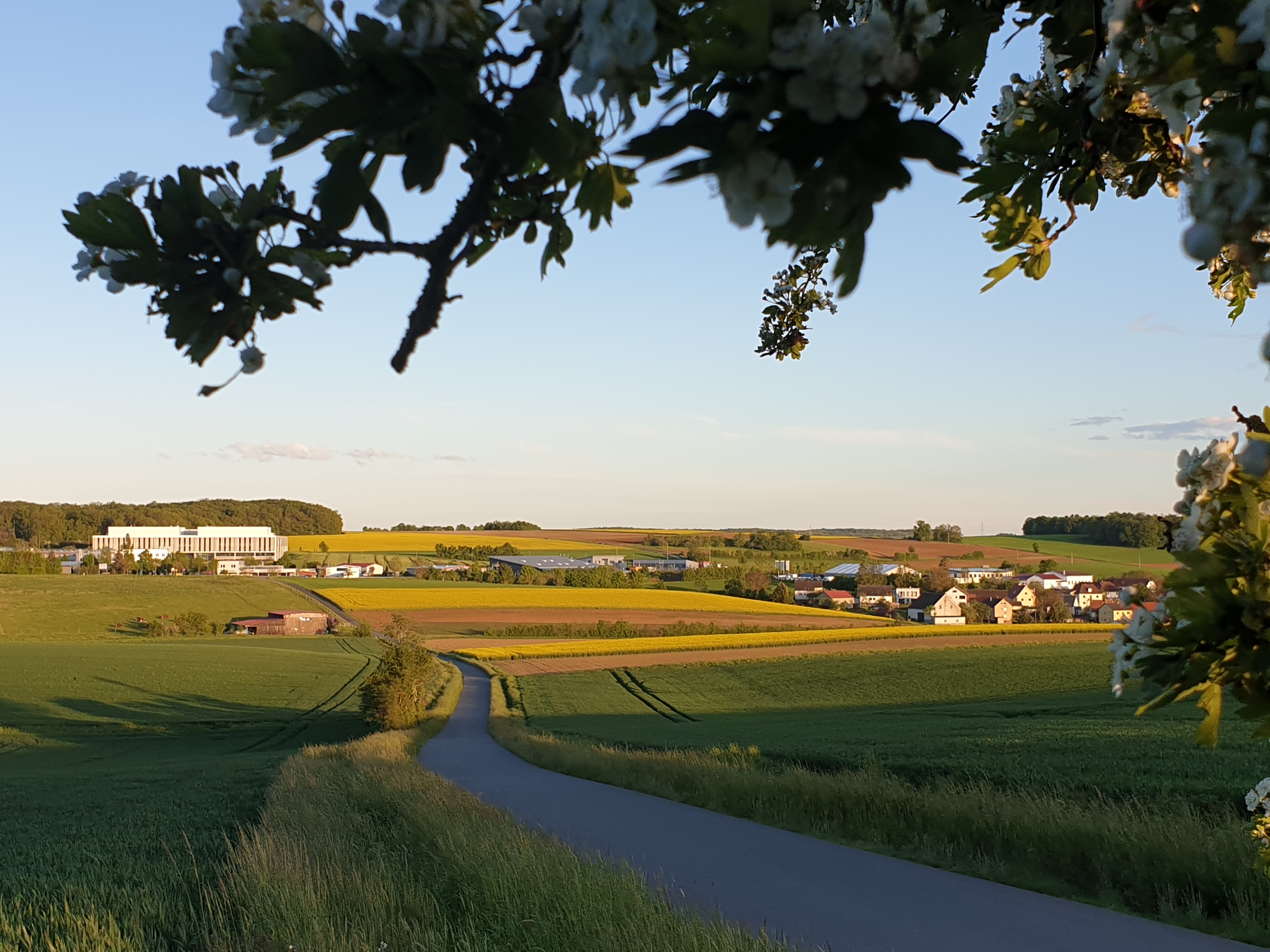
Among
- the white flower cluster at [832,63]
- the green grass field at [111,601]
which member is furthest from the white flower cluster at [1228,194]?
the green grass field at [111,601]

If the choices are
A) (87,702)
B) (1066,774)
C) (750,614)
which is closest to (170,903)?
(1066,774)

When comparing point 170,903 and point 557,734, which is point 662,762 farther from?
point 557,734

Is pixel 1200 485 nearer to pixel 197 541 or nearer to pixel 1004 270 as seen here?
pixel 1004 270

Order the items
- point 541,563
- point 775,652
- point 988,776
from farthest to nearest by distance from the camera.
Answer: point 541,563 < point 775,652 < point 988,776

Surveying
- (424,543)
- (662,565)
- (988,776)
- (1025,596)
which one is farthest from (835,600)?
(988,776)

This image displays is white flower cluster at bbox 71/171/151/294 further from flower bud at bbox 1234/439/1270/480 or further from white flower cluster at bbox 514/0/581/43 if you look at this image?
flower bud at bbox 1234/439/1270/480

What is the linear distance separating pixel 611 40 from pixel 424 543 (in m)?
125

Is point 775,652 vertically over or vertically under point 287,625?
over

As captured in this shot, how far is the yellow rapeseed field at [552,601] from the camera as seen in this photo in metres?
75.4

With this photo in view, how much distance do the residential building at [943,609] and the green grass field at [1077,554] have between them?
11143mm

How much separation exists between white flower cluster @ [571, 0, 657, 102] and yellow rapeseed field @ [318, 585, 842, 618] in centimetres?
7265

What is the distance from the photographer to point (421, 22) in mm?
896

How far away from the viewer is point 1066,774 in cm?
1411

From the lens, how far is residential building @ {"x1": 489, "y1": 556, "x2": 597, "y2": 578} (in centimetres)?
9844
